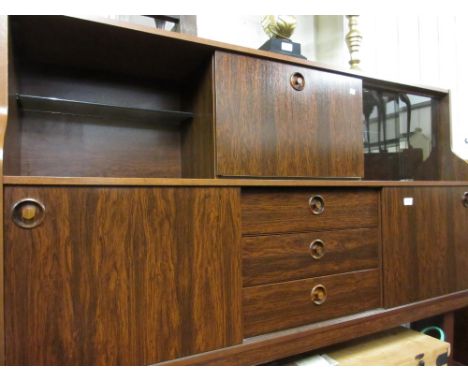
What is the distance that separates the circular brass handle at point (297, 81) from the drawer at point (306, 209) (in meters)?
0.30

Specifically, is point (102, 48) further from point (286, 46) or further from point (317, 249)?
point (317, 249)

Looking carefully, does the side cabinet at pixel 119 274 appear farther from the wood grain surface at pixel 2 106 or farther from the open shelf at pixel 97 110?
the open shelf at pixel 97 110

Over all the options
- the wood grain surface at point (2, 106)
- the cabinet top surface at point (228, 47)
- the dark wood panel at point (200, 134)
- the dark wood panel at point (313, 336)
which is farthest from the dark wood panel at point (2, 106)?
the dark wood panel at point (200, 134)

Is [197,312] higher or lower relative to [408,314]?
higher

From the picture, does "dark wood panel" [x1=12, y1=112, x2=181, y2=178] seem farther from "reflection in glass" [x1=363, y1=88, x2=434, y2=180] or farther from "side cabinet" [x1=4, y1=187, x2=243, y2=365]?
"reflection in glass" [x1=363, y1=88, x2=434, y2=180]

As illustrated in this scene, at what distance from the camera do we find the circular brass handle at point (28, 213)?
1.78 ft

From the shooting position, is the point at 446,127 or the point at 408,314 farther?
the point at 446,127

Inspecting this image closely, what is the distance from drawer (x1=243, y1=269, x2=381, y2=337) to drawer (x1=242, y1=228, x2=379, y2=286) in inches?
0.9

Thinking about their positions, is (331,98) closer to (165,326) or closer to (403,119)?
(403,119)

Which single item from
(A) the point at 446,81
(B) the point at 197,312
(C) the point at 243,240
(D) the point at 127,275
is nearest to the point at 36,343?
(D) the point at 127,275

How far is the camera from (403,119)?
120cm

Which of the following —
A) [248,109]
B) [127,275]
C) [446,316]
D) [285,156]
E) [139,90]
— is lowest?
[446,316]

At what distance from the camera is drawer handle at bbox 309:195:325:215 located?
83 centimetres

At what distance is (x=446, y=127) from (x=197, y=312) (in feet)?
3.82
